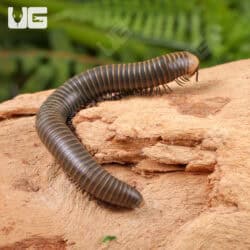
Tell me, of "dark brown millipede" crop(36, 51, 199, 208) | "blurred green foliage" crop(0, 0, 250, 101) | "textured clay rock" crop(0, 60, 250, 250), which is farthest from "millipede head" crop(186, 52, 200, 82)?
"blurred green foliage" crop(0, 0, 250, 101)

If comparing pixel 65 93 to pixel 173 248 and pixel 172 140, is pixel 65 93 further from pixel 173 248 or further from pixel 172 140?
pixel 173 248

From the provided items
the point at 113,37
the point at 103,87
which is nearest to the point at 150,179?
the point at 103,87

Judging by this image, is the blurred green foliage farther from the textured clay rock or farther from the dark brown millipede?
the textured clay rock

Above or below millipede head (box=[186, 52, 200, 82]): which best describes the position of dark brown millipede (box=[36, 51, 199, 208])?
below

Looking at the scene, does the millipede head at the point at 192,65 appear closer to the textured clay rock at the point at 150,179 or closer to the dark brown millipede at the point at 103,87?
the dark brown millipede at the point at 103,87

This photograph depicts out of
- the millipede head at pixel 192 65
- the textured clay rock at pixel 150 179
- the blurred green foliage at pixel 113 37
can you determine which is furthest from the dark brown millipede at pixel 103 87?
the blurred green foliage at pixel 113 37
